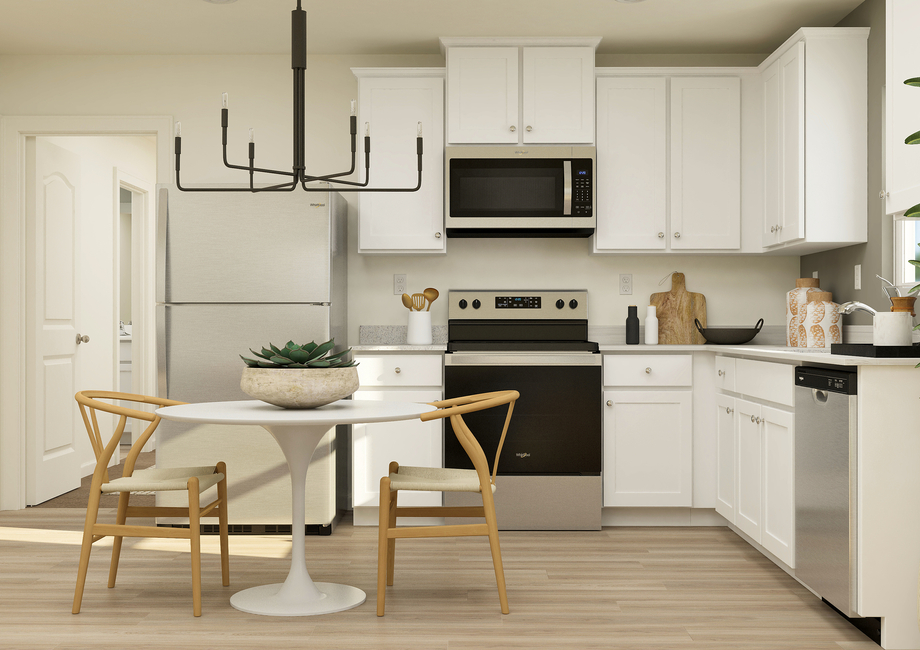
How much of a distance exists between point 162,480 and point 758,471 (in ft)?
7.36

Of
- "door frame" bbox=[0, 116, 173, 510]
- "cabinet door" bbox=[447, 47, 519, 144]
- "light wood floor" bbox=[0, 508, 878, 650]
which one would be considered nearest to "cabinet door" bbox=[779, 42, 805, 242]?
"cabinet door" bbox=[447, 47, 519, 144]

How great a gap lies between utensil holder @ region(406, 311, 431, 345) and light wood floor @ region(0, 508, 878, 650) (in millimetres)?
1007

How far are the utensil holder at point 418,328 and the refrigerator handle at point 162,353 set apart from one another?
120 cm

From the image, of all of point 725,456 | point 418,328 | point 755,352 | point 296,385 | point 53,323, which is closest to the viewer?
point 296,385

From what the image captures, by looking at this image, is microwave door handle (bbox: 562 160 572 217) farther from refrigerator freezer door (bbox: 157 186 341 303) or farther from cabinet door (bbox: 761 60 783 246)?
refrigerator freezer door (bbox: 157 186 341 303)

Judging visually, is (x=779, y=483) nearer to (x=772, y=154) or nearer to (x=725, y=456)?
(x=725, y=456)

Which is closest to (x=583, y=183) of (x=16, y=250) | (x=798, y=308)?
(x=798, y=308)

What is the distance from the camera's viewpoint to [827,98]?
11.2 feet

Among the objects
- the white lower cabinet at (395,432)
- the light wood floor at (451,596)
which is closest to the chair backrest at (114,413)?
the light wood floor at (451,596)

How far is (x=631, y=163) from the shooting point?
152 inches

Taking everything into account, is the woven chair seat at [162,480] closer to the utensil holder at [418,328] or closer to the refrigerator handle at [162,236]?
the refrigerator handle at [162,236]

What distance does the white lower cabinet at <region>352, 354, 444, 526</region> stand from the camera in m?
3.62

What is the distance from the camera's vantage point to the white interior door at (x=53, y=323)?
411 centimetres

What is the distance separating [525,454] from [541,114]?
5.53 ft
